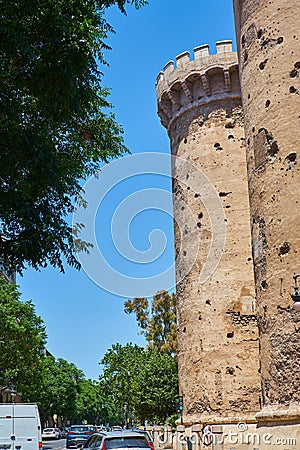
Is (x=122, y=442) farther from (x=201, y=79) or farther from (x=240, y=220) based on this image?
(x=201, y=79)

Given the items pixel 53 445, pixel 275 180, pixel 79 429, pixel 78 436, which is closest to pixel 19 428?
pixel 275 180

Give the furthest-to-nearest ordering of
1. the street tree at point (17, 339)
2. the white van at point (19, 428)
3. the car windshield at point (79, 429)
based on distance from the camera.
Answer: the car windshield at point (79, 429), the street tree at point (17, 339), the white van at point (19, 428)

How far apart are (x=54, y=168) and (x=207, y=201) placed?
Result: 47.2 ft

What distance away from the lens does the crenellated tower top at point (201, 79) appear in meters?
25.6

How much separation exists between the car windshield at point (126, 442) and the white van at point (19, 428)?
5.79m

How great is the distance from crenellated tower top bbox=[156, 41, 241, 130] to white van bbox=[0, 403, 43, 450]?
14.4 m

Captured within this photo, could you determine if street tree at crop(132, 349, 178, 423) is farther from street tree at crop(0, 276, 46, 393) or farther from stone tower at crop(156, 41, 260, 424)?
stone tower at crop(156, 41, 260, 424)

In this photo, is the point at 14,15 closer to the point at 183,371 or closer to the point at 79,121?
the point at 79,121

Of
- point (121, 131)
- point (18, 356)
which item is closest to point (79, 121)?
point (121, 131)

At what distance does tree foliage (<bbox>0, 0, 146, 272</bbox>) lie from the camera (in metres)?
10.0

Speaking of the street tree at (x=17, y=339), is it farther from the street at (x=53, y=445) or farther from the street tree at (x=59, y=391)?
the street tree at (x=59, y=391)

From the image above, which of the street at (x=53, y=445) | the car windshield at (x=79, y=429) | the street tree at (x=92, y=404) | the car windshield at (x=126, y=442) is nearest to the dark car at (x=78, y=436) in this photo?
the car windshield at (x=79, y=429)

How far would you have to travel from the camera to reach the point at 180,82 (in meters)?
26.6

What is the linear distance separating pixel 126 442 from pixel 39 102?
23.8ft
